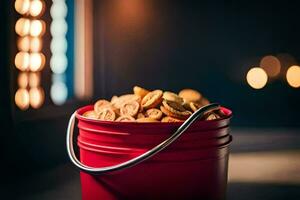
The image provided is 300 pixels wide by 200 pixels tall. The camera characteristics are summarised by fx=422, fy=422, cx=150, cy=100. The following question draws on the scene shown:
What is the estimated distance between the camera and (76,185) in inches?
41.4

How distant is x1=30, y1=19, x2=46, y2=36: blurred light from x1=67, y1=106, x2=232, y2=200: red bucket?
0.57 m

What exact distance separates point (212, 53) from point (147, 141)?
1.03m

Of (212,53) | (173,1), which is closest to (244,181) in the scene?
(212,53)

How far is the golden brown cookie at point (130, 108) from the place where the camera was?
0.71 meters

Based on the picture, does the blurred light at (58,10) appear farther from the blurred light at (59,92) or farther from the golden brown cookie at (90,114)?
the golden brown cookie at (90,114)

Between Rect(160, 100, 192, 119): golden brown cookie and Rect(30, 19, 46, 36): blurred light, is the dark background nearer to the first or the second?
Rect(30, 19, 46, 36): blurred light

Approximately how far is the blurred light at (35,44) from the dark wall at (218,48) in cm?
42

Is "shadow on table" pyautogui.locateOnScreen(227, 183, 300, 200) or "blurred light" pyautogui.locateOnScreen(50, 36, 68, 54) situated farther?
"blurred light" pyautogui.locateOnScreen(50, 36, 68, 54)

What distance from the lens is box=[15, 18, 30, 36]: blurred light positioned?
109 centimetres

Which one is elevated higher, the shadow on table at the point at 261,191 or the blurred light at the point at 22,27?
the blurred light at the point at 22,27

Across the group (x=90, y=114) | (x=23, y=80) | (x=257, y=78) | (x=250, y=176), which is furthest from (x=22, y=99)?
(x=257, y=78)

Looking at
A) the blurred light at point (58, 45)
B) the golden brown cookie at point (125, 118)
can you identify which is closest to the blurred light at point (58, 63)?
the blurred light at point (58, 45)

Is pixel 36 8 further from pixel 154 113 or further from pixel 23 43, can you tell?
pixel 154 113

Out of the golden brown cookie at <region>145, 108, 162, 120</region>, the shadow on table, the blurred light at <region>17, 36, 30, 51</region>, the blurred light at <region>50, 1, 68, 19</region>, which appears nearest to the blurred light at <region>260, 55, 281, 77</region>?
the shadow on table
